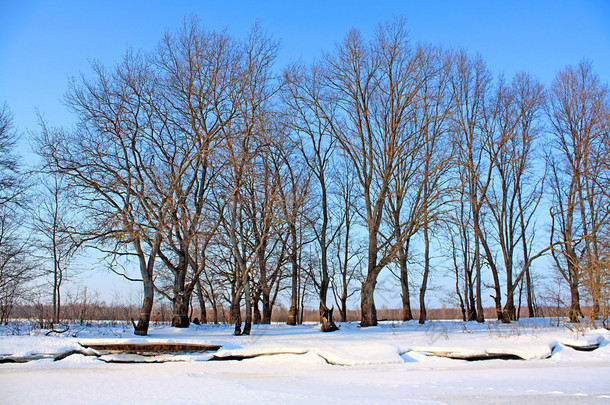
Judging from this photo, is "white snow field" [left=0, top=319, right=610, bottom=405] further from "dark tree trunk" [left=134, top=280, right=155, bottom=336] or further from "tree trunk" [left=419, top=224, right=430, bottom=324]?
"tree trunk" [left=419, top=224, right=430, bottom=324]

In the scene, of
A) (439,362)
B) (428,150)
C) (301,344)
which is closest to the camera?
(439,362)

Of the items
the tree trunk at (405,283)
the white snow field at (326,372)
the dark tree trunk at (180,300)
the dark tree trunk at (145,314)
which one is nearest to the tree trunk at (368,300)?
the tree trunk at (405,283)

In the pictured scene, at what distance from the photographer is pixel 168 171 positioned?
63.1ft

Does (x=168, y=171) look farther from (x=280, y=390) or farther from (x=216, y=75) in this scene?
(x=280, y=390)

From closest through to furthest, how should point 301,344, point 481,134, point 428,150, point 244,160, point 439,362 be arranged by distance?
point 439,362
point 301,344
point 244,160
point 428,150
point 481,134

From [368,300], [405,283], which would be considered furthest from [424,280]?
[368,300]

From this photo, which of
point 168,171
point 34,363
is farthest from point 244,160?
point 34,363

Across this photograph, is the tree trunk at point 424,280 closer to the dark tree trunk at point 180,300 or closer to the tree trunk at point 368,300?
the tree trunk at point 368,300

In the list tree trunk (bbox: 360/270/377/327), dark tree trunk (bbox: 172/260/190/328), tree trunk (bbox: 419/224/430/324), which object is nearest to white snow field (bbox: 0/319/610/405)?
dark tree trunk (bbox: 172/260/190/328)

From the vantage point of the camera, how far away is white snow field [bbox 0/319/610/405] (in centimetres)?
667

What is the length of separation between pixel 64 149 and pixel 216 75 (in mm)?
6366

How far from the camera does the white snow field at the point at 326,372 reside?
6.67m

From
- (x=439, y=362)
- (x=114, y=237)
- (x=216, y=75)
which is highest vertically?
(x=216, y=75)

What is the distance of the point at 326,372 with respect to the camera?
32.9ft
